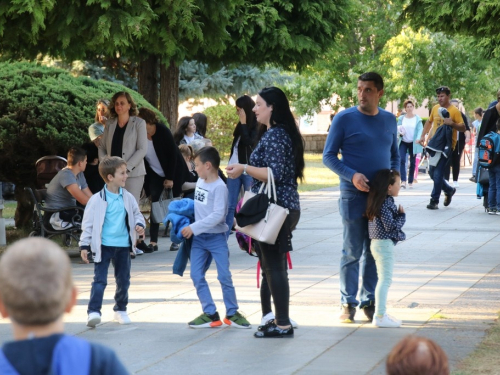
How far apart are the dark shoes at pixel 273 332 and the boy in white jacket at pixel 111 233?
1151 mm

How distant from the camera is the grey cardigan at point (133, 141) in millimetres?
→ 10664

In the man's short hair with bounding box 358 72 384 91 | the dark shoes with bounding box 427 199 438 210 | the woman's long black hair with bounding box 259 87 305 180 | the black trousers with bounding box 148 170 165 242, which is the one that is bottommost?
the dark shoes with bounding box 427 199 438 210

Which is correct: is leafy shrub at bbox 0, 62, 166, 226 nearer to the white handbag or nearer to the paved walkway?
the paved walkway

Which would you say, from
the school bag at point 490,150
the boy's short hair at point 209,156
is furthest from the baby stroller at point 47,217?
the school bag at point 490,150

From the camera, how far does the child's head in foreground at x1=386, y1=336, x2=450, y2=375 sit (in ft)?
8.18

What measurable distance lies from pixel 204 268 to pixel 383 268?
4.40 ft

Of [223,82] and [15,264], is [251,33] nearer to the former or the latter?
[223,82]

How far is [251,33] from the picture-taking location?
14.1 m

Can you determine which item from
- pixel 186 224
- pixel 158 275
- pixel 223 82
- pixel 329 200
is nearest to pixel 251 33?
pixel 329 200


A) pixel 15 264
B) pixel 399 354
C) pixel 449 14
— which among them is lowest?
pixel 399 354

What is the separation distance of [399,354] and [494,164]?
11966 mm

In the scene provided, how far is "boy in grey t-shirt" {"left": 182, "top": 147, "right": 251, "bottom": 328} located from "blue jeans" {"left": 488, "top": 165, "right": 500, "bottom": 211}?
8324mm

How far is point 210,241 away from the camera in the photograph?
268 inches

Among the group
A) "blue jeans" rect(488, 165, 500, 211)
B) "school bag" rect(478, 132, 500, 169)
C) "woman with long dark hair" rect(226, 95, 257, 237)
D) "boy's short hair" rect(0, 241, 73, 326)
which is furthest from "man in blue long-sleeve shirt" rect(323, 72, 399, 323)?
"blue jeans" rect(488, 165, 500, 211)
